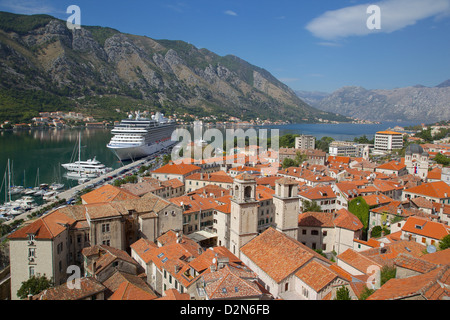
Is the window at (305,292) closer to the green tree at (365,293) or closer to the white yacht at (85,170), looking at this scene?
the green tree at (365,293)

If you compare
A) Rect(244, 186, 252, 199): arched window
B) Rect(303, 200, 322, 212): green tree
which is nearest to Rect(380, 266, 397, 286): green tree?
Rect(244, 186, 252, 199): arched window

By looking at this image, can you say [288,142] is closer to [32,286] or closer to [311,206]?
[311,206]

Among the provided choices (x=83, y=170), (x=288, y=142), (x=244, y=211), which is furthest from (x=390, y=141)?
(x=244, y=211)

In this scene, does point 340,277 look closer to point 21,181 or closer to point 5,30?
point 21,181

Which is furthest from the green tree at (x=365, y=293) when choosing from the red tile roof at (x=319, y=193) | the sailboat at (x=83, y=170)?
the sailboat at (x=83, y=170)

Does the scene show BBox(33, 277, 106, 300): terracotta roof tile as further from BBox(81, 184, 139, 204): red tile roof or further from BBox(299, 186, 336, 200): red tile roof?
BBox(299, 186, 336, 200): red tile roof
